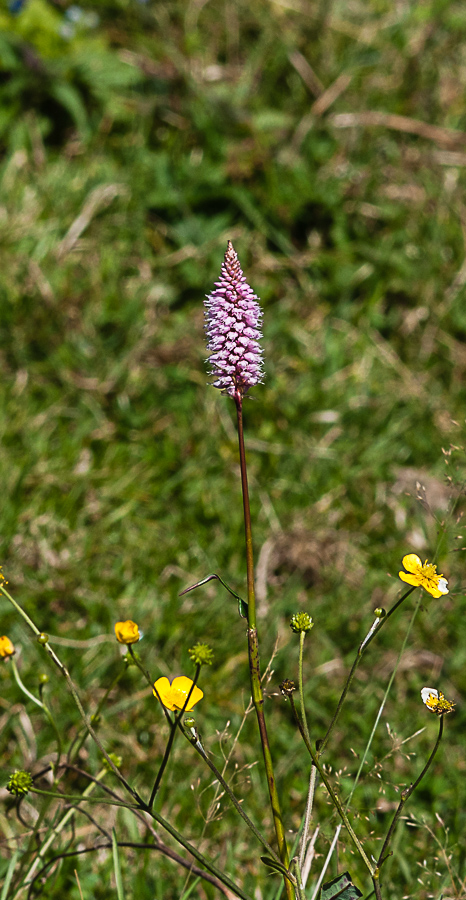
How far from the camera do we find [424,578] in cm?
128

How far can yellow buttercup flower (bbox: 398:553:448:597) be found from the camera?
125 centimetres

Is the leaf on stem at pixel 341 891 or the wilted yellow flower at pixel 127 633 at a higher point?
the wilted yellow flower at pixel 127 633

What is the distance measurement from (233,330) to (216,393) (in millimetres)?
1900

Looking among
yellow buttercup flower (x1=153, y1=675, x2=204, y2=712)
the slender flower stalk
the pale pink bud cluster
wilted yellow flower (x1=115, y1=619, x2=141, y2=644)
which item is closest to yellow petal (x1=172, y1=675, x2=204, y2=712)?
yellow buttercup flower (x1=153, y1=675, x2=204, y2=712)

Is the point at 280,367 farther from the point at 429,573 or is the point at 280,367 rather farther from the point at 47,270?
the point at 429,573

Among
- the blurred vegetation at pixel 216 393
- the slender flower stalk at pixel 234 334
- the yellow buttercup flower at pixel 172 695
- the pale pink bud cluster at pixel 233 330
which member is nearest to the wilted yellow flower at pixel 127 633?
the yellow buttercup flower at pixel 172 695

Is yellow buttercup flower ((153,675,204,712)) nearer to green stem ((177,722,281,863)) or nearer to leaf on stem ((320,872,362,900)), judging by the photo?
green stem ((177,722,281,863))

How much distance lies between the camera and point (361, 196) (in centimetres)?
349

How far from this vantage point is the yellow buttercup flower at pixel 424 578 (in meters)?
1.25

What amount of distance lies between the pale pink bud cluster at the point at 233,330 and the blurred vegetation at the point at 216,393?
2.40ft

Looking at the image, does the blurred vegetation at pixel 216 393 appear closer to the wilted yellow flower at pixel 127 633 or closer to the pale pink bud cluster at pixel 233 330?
the wilted yellow flower at pixel 127 633

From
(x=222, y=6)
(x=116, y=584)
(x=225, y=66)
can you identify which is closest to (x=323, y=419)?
(x=116, y=584)

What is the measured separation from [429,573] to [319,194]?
2.46 m

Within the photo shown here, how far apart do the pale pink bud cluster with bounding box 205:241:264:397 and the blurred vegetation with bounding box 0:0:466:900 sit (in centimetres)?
73
